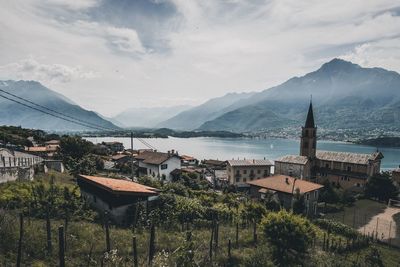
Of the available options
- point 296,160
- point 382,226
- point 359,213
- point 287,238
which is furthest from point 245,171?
point 287,238

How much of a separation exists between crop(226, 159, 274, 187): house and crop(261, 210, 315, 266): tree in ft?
126

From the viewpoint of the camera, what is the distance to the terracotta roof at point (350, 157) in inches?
2351

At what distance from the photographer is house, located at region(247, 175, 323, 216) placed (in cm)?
4162

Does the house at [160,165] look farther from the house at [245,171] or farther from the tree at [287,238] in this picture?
the tree at [287,238]

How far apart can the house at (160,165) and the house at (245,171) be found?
11022 mm

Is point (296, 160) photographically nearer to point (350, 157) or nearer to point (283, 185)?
point (350, 157)

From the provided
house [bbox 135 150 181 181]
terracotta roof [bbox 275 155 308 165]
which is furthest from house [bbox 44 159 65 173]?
terracotta roof [bbox 275 155 308 165]

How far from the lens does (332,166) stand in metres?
63.8

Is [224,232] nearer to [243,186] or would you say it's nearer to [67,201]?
[67,201]

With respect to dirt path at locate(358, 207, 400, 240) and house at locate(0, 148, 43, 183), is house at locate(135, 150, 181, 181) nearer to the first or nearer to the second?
→ house at locate(0, 148, 43, 183)

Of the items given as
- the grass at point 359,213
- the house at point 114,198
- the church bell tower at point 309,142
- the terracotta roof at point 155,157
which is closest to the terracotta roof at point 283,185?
the grass at point 359,213

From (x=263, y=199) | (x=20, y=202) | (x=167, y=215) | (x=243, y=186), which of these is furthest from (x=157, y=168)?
(x=20, y=202)

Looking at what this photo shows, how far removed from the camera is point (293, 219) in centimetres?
2206

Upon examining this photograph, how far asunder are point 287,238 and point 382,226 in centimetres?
2393
